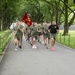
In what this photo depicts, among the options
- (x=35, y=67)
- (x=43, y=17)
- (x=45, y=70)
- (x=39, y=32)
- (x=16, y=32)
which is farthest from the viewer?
(x=43, y=17)

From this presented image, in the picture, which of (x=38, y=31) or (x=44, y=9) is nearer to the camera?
(x=38, y=31)

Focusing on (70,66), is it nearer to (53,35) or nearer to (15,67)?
(15,67)

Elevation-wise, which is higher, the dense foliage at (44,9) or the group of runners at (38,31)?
the dense foliage at (44,9)

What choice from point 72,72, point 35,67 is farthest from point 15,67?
point 72,72

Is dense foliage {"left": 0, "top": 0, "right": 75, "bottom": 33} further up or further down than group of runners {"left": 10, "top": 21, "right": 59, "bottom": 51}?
further up

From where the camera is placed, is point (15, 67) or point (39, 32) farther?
point (39, 32)

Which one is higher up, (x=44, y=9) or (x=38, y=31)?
(x=44, y=9)

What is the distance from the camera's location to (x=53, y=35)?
20766mm

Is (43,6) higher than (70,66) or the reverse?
higher

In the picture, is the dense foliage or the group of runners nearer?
the group of runners

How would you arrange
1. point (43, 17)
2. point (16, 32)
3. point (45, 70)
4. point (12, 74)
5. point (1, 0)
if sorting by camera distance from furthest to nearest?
1. point (43, 17)
2. point (1, 0)
3. point (16, 32)
4. point (45, 70)
5. point (12, 74)

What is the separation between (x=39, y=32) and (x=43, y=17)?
54.7 metres

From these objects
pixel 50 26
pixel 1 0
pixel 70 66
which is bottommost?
pixel 70 66

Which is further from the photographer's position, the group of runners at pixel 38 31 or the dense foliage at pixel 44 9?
the dense foliage at pixel 44 9
